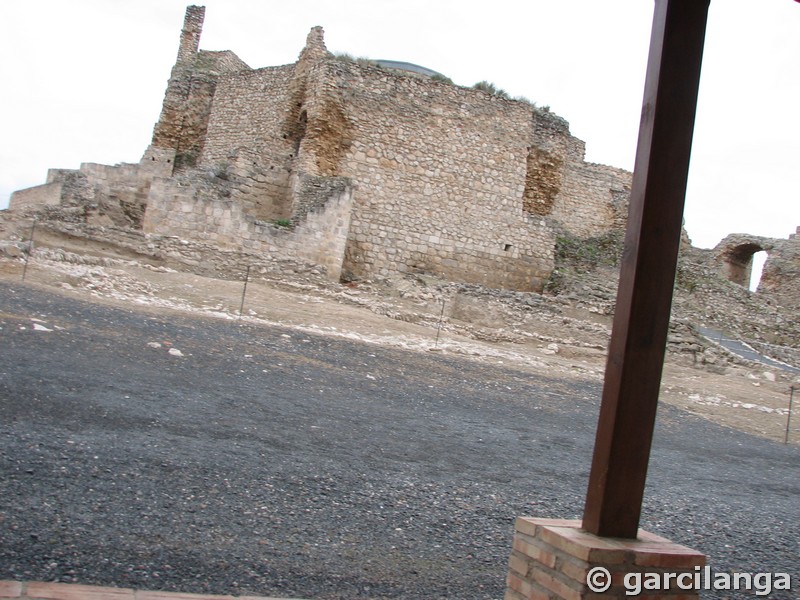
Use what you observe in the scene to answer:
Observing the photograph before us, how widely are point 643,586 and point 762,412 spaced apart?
10470 millimetres

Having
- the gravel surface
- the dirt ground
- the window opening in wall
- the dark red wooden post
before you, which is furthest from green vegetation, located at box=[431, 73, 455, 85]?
the dark red wooden post

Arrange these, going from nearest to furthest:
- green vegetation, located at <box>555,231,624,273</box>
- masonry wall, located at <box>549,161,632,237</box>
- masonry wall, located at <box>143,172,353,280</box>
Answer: masonry wall, located at <box>143,172,353,280</box>
green vegetation, located at <box>555,231,624,273</box>
masonry wall, located at <box>549,161,632,237</box>

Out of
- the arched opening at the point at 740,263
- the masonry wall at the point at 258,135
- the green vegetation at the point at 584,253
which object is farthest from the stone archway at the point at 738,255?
the masonry wall at the point at 258,135

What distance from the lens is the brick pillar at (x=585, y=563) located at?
9.16 feet

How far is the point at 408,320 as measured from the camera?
14.1 meters

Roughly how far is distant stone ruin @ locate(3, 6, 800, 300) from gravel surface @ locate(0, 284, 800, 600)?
7134mm

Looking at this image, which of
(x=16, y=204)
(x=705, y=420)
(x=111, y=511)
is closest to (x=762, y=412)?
(x=705, y=420)

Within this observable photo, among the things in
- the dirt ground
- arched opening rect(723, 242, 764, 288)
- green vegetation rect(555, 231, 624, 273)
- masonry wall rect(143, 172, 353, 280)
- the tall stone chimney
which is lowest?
the dirt ground

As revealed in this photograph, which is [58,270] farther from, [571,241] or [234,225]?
[571,241]

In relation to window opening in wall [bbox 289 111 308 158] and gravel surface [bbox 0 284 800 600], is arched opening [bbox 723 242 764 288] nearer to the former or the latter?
→ window opening in wall [bbox 289 111 308 158]

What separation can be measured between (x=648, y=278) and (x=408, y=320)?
11.2 m

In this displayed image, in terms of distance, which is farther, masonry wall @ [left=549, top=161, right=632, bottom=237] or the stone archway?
the stone archway

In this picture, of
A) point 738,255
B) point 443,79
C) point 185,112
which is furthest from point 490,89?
point 738,255

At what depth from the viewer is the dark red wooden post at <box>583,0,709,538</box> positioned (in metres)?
2.92
